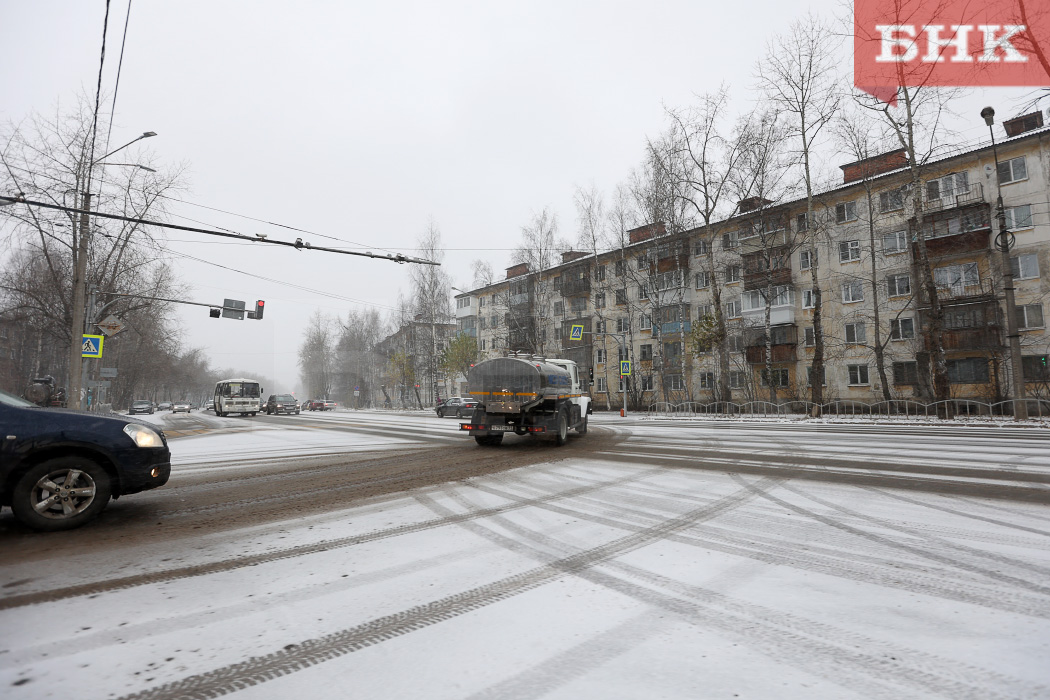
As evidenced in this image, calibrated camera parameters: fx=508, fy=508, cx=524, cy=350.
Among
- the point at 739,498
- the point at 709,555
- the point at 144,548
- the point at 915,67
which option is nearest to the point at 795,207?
the point at 915,67

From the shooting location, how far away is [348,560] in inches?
161

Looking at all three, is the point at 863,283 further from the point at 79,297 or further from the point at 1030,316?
the point at 79,297

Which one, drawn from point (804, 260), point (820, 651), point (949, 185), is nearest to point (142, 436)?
point (820, 651)

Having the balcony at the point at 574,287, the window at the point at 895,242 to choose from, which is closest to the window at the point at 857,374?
the window at the point at 895,242

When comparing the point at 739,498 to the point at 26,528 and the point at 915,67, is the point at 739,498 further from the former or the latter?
the point at 915,67

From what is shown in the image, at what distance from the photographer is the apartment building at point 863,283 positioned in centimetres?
2773

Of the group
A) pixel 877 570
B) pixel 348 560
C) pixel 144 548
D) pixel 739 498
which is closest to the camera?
pixel 877 570

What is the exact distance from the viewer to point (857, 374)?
3306 centimetres

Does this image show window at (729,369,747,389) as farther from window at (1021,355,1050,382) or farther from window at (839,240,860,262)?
window at (1021,355,1050,382)

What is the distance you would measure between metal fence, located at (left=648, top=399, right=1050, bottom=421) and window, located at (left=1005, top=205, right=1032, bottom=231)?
10.2 metres

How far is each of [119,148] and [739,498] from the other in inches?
826

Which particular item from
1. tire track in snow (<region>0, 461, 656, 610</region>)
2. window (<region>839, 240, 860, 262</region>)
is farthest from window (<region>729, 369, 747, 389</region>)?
tire track in snow (<region>0, 461, 656, 610</region>)

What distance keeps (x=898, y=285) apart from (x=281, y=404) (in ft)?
163

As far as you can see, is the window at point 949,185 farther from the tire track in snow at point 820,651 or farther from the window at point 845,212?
the tire track in snow at point 820,651
